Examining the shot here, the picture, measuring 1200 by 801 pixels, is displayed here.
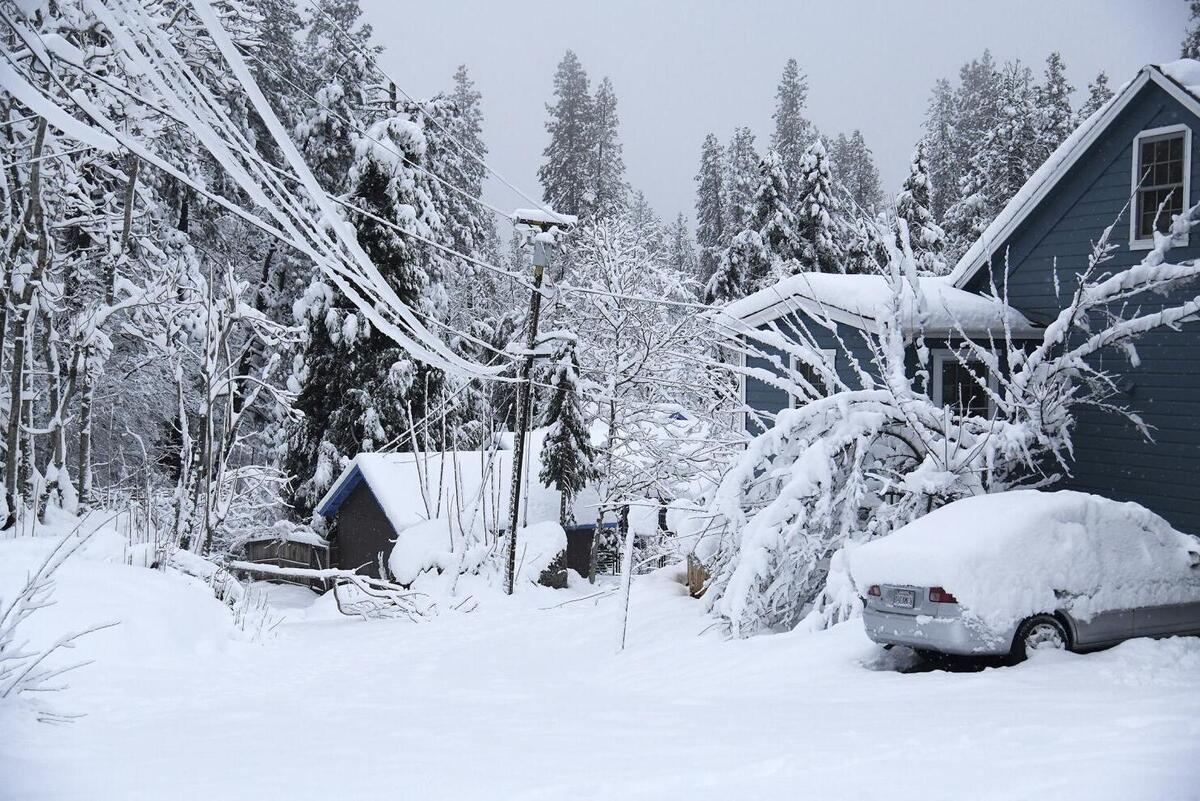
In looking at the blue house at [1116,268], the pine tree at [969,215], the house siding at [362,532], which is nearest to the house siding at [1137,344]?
the blue house at [1116,268]

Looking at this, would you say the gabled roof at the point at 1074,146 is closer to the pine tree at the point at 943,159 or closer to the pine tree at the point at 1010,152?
the pine tree at the point at 1010,152

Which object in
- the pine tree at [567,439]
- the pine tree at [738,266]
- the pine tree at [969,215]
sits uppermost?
the pine tree at [969,215]

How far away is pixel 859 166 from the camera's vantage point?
2409 inches

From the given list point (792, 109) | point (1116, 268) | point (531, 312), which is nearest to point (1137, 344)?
point (1116, 268)

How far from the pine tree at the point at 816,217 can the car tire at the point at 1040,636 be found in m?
32.8

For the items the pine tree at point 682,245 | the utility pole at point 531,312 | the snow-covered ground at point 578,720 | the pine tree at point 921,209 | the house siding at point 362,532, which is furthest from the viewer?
the pine tree at point 682,245

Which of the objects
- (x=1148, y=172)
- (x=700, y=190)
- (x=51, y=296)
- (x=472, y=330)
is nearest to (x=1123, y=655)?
(x=1148, y=172)

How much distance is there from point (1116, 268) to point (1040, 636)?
8110mm

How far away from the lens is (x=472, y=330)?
3659cm

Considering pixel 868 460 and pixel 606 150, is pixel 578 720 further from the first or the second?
pixel 606 150

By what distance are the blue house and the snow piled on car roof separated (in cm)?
352

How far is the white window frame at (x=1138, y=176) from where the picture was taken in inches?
509

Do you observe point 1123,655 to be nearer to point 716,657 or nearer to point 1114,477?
point 716,657

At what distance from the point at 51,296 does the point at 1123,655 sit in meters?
14.4
